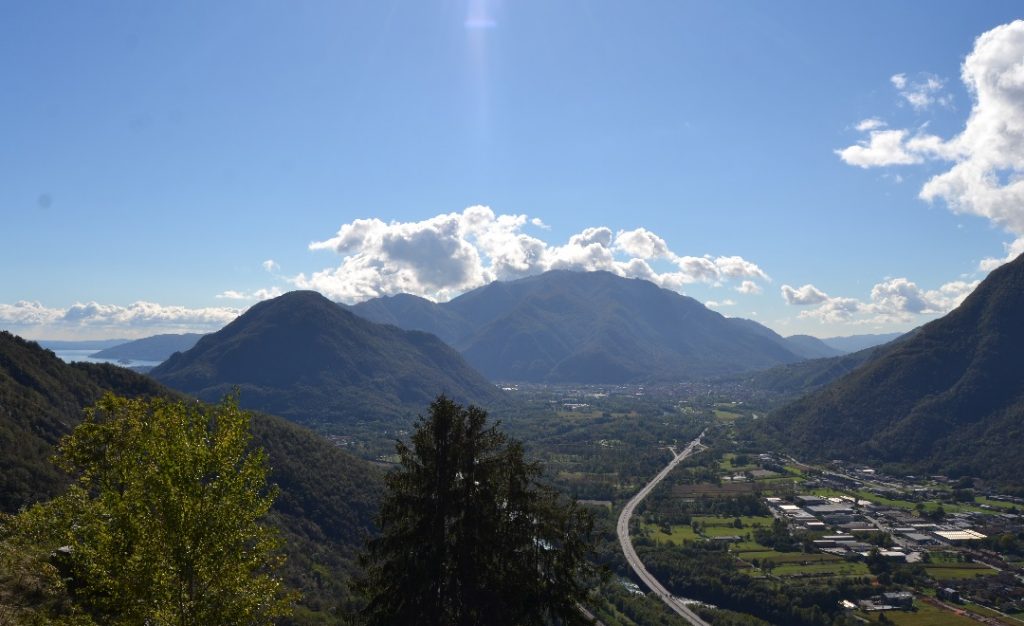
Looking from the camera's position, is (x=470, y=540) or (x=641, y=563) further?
(x=641, y=563)

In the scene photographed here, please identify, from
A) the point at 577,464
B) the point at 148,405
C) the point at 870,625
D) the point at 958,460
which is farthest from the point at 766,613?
the point at 958,460

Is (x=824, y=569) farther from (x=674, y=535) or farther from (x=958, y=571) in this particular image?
(x=674, y=535)

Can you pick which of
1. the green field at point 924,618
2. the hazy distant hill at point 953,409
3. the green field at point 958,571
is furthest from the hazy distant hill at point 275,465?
the hazy distant hill at point 953,409

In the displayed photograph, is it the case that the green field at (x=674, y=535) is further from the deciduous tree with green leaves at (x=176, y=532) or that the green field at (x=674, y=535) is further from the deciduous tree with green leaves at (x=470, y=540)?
the deciduous tree with green leaves at (x=176, y=532)

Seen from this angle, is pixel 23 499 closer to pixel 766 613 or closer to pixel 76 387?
pixel 76 387

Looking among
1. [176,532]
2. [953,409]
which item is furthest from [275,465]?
[953,409]

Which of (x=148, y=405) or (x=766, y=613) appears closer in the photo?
(x=148, y=405)
